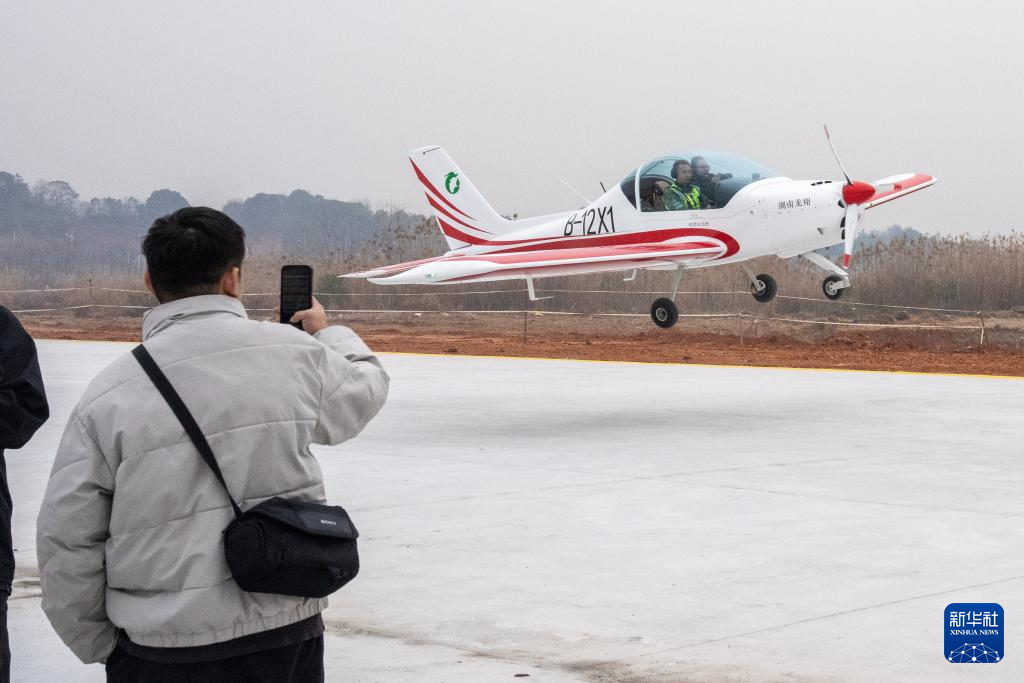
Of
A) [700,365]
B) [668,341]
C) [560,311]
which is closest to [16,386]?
[700,365]

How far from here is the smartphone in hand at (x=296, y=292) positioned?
11.4 ft

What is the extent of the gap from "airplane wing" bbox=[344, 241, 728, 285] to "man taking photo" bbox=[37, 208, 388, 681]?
42.8ft

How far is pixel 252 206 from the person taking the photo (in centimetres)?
10225

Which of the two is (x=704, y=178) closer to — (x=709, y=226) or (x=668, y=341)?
(x=709, y=226)

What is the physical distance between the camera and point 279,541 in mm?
3109

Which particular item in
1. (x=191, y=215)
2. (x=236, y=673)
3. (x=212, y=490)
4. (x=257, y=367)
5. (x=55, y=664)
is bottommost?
(x=55, y=664)

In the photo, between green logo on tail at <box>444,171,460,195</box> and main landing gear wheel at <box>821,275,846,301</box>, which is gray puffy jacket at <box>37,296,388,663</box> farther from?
green logo on tail at <box>444,171,460,195</box>

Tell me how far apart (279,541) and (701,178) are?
55.7 ft

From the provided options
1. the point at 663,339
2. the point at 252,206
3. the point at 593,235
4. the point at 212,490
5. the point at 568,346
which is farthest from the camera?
the point at 252,206

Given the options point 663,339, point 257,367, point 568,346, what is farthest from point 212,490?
point 663,339

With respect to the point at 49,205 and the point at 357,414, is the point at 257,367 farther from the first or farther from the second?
the point at 49,205

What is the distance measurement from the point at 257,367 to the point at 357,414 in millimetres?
306

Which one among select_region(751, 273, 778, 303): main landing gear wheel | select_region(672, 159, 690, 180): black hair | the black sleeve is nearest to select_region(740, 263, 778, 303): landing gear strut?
select_region(751, 273, 778, 303): main landing gear wheel

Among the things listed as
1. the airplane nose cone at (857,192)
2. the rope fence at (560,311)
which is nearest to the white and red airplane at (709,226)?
the airplane nose cone at (857,192)
